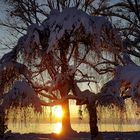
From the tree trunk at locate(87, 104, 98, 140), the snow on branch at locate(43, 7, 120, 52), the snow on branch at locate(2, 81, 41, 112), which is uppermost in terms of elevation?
the snow on branch at locate(43, 7, 120, 52)

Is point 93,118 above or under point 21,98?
under

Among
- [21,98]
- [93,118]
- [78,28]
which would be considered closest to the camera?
[21,98]

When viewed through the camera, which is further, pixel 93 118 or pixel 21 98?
pixel 93 118

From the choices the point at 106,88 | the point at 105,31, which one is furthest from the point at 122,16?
the point at 106,88

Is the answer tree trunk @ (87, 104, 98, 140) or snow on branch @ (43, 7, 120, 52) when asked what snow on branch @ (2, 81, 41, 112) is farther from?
tree trunk @ (87, 104, 98, 140)

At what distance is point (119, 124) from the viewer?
13078mm

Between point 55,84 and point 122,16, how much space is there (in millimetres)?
14614

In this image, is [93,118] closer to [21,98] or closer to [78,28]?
[21,98]

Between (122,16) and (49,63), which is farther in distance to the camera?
(122,16)

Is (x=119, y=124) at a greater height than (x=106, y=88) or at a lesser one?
lesser

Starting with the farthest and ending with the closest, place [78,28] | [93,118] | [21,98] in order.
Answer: [78,28] < [93,118] < [21,98]

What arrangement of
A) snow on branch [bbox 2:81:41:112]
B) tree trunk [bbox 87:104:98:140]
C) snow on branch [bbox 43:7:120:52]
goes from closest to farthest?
snow on branch [bbox 2:81:41:112] → tree trunk [bbox 87:104:98:140] → snow on branch [bbox 43:7:120:52]

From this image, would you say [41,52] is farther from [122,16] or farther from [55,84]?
[122,16]

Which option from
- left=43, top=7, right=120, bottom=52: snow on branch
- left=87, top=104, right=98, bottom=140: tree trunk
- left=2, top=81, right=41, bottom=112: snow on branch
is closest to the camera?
left=2, top=81, right=41, bottom=112: snow on branch
